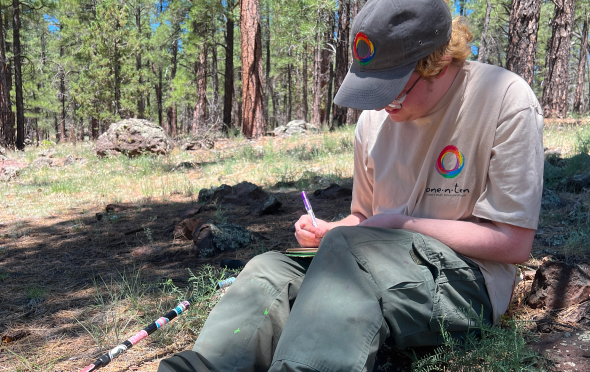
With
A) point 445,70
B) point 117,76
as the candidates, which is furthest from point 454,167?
point 117,76

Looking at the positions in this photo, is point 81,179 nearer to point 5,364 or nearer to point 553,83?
point 5,364

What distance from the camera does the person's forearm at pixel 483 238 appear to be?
4.81 ft

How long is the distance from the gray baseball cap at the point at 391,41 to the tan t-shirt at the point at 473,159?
0.76 ft

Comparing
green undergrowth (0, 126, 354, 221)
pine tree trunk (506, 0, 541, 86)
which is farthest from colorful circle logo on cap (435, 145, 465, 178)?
pine tree trunk (506, 0, 541, 86)

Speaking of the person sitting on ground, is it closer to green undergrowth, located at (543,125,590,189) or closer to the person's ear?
the person's ear

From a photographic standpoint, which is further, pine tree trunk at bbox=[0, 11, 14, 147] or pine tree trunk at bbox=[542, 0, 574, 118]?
pine tree trunk at bbox=[0, 11, 14, 147]

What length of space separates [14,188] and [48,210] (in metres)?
2.20

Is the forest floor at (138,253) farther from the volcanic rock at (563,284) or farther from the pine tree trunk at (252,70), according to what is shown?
the pine tree trunk at (252,70)

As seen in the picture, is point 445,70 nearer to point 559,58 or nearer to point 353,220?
point 353,220

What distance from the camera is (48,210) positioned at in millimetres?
5449

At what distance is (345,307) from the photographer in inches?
50.0

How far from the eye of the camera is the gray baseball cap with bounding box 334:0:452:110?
4.71 feet

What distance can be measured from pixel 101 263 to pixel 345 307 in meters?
2.69

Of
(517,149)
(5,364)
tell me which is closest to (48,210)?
(5,364)
